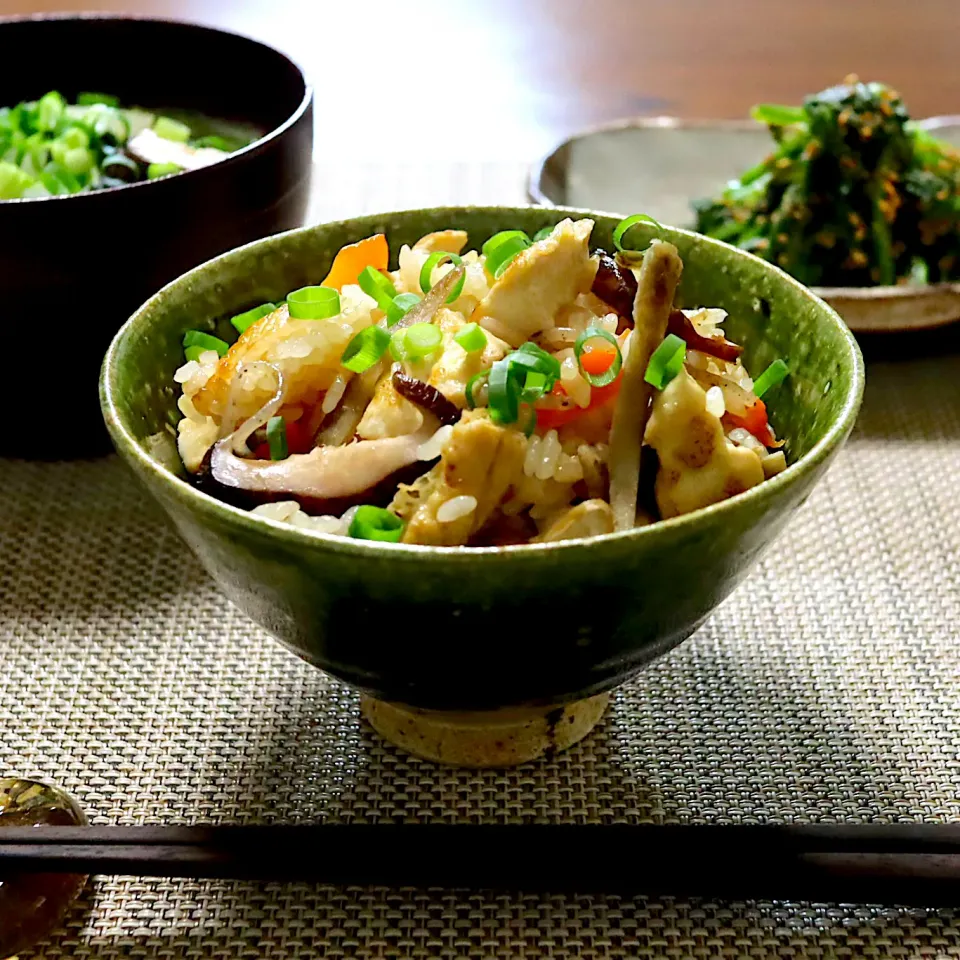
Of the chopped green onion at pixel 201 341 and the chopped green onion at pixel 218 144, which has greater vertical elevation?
the chopped green onion at pixel 201 341

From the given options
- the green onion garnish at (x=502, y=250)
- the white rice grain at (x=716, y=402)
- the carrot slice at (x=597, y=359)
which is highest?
the green onion garnish at (x=502, y=250)

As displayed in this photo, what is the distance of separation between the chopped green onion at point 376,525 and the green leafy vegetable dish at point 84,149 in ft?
3.51

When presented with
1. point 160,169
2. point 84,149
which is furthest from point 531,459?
point 84,149

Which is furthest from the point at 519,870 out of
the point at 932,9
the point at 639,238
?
the point at 932,9

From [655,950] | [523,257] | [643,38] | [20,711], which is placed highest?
[523,257]

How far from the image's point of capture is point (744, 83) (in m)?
3.75

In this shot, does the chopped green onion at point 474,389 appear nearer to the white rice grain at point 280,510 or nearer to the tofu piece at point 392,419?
the tofu piece at point 392,419

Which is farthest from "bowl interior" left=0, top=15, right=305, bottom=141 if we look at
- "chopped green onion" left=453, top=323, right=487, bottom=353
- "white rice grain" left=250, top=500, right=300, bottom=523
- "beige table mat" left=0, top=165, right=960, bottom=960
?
"white rice grain" left=250, top=500, right=300, bottom=523

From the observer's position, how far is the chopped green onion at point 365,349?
4.48ft

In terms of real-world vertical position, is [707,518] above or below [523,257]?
below

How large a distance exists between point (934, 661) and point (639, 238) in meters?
0.79

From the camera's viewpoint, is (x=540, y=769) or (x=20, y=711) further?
(x=20, y=711)

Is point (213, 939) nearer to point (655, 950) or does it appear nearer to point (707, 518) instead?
point (655, 950)

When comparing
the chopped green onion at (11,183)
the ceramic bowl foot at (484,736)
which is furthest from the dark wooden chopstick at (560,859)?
the chopped green onion at (11,183)
